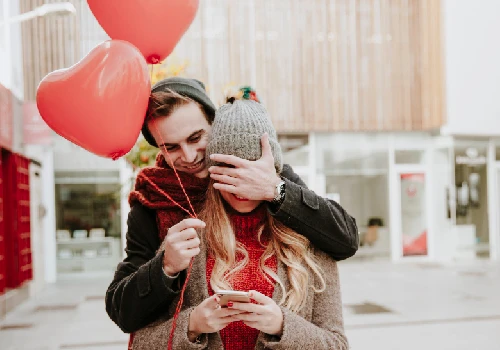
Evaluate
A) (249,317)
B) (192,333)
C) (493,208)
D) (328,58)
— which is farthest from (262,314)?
(493,208)

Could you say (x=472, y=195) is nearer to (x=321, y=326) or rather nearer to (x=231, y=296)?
(x=321, y=326)

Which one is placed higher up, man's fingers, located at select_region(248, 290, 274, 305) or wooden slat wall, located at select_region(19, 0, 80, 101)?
wooden slat wall, located at select_region(19, 0, 80, 101)

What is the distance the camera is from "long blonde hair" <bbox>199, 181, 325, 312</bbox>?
5.47 ft

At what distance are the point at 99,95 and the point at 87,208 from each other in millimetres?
11728

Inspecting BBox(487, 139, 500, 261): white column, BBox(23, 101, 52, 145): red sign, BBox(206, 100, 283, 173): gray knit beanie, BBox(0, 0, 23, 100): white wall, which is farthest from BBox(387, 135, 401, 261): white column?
BBox(206, 100, 283, 173): gray knit beanie

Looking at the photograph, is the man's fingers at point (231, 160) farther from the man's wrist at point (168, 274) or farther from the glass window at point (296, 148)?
the glass window at point (296, 148)

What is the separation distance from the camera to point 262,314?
1503mm

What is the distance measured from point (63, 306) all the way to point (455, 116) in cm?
1061

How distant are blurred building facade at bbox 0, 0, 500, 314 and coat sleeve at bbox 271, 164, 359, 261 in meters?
12.0

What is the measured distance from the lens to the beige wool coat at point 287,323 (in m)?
1.57

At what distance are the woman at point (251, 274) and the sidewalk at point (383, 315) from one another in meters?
4.88

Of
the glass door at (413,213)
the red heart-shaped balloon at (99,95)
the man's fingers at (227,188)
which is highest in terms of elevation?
the red heart-shaped balloon at (99,95)

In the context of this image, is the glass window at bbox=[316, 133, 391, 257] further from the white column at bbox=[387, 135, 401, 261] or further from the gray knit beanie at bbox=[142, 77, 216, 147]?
the gray knit beanie at bbox=[142, 77, 216, 147]

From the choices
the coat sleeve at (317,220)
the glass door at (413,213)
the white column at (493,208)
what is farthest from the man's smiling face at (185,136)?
the white column at (493,208)
